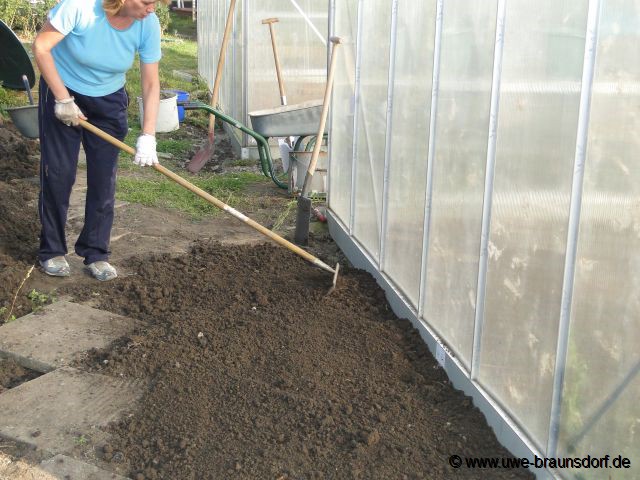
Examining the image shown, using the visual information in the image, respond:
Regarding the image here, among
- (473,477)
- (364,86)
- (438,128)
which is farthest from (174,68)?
(473,477)

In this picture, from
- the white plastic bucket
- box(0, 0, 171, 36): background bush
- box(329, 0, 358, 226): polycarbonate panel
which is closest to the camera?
box(329, 0, 358, 226): polycarbonate panel

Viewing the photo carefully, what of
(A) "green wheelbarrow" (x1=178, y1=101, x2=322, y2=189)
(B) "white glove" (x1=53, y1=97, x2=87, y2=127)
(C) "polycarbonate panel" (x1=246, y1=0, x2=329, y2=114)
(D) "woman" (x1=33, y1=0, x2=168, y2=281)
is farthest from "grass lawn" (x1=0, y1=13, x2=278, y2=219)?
(B) "white glove" (x1=53, y1=97, x2=87, y2=127)

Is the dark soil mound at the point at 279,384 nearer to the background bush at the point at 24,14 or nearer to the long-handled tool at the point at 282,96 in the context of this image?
the long-handled tool at the point at 282,96

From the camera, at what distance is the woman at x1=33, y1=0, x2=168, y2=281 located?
14.6 ft

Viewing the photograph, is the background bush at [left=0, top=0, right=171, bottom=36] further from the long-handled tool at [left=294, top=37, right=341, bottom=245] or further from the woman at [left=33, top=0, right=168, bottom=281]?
the woman at [left=33, top=0, right=168, bottom=281]

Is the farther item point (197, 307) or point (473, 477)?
point (197, 307)

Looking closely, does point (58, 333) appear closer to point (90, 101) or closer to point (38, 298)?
point (38, 298)

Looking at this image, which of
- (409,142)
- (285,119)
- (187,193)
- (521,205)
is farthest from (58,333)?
(285,119)

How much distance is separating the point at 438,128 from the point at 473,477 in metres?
1.64

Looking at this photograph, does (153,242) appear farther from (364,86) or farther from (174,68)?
(174,68)

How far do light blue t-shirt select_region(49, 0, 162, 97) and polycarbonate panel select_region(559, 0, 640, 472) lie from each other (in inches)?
112

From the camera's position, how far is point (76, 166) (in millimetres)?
4980

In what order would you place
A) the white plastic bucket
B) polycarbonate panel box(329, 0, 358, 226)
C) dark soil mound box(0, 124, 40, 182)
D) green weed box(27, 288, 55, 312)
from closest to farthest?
green weed box(27, 288, 55, 312) < polycarbonate panel box(329, 0, 358, 226) < dark soil mound box(0, 124, 40, 182) < the white plastic bucket

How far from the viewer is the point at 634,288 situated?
2.42 metres
